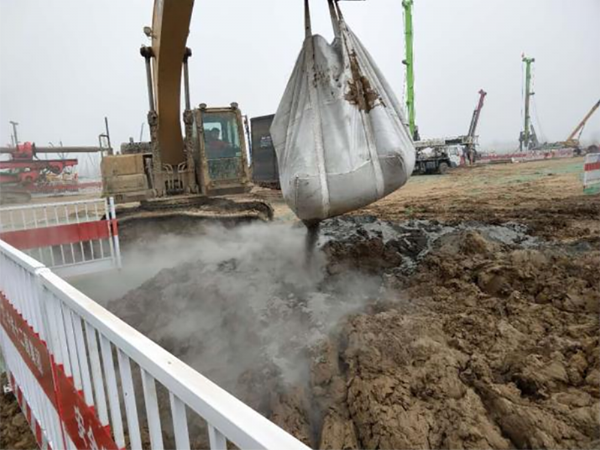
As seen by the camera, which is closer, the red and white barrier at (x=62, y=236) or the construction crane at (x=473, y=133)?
the red and white barrier at (x=62, y=236)

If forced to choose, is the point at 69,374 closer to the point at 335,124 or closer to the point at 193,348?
the point at 193,348

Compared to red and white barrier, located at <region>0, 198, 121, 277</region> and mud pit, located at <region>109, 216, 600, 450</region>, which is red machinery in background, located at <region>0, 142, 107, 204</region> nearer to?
red and white barrier, located at <region>0, 198, 121, 277</region>

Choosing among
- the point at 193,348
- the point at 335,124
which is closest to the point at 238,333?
the point at 193,348

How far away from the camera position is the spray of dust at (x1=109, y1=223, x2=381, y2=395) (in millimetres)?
2975

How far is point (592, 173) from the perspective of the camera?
992 cm

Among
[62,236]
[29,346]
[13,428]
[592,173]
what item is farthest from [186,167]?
[592,173]

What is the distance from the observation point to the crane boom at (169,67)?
5.17m

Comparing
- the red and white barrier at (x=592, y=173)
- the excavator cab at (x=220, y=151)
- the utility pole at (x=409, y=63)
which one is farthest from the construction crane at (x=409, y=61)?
the excavator cab at (x=220, y=151)

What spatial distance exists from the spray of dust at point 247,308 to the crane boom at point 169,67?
8.84 feet

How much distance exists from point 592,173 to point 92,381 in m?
11.4

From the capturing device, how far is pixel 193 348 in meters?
3.25

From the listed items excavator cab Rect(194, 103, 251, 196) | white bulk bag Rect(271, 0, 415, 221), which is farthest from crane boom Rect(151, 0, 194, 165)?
white bulk bag Rect(271, 0, 415, 221)

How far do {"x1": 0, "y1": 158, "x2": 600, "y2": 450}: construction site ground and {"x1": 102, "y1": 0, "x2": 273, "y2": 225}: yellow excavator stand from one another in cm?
181

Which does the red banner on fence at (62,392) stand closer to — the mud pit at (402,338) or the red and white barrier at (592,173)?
the mud pit at (402,338)
